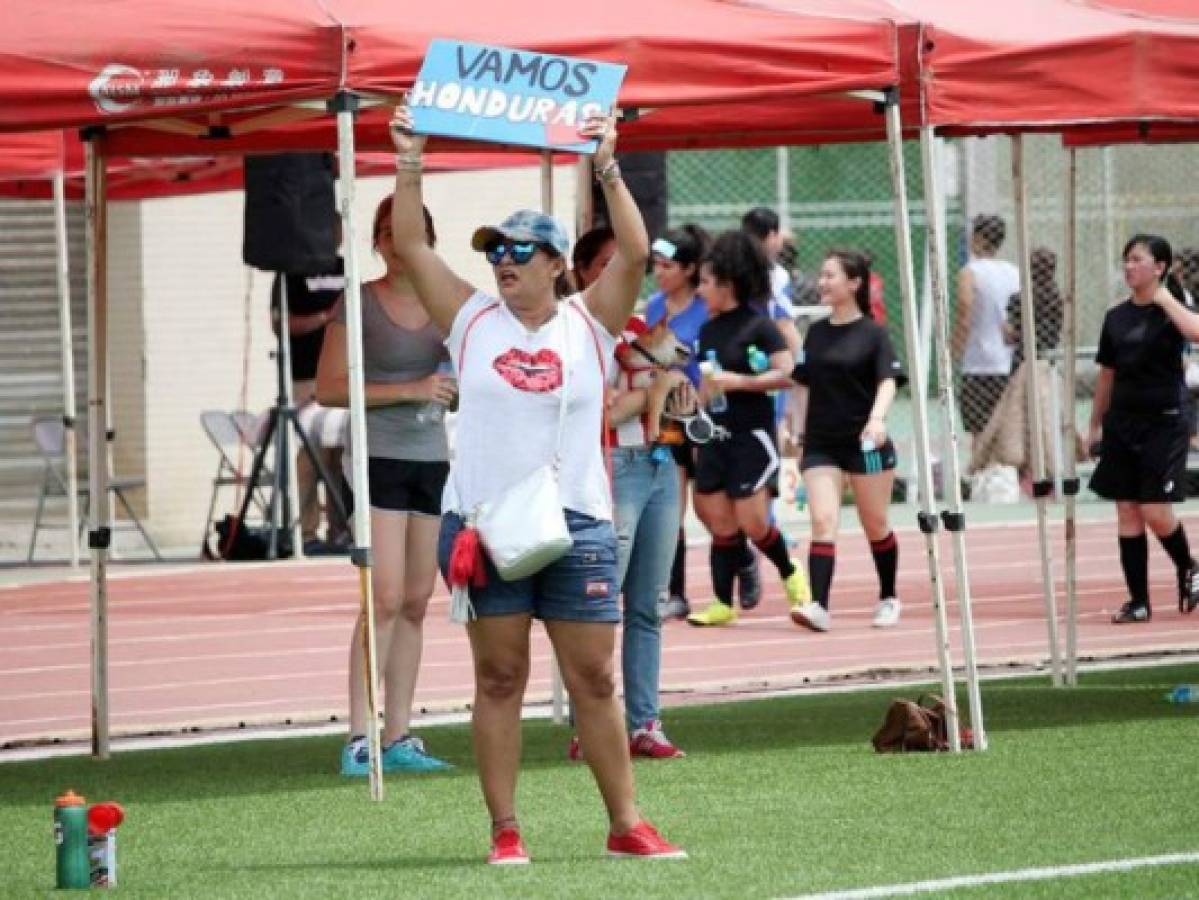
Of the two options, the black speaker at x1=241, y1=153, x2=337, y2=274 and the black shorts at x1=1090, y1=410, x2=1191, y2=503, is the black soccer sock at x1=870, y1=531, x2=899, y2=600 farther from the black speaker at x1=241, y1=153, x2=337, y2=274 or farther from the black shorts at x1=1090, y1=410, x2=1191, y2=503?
the black speaker at x1=241, y1=153, x2=337, y2=274

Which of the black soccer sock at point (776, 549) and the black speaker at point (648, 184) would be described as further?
the black speaker at point (648, 184)

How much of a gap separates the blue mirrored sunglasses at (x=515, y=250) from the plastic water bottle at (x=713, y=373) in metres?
4.21

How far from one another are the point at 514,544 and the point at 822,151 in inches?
1036

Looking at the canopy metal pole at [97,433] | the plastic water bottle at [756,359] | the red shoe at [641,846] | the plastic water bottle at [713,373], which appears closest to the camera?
the red shoe at [641,846]

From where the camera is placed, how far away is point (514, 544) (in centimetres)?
848

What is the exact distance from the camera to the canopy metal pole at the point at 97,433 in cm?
1200

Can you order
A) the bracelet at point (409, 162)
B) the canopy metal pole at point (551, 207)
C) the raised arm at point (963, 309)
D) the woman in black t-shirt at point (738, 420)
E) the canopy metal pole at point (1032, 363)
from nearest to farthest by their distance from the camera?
1. the bracelet at point (409, 162)
2. the canopy metal pole at point (551, 207)
3. the canopy metal pole at point (1032, 363)
4. the woman in black t-shirt at point (738, 420)
5. the raised arm at point (963, 309)

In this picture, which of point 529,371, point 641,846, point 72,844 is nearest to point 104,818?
point 72,844

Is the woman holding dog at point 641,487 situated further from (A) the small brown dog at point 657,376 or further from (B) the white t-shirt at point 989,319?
(B) the white t-shirt at point 989,319

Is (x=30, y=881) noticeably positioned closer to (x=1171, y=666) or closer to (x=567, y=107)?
(x=567, y=107)

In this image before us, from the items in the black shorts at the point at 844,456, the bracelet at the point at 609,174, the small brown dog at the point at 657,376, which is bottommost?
the black shorts at the point at 844,456

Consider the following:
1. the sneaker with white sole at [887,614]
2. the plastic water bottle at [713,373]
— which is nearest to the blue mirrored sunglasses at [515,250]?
the plastic water bottle at [713,373]

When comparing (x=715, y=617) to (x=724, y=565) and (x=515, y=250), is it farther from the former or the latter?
(x=515, y=250)

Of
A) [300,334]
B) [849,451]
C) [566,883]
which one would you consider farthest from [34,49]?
[300,334]
